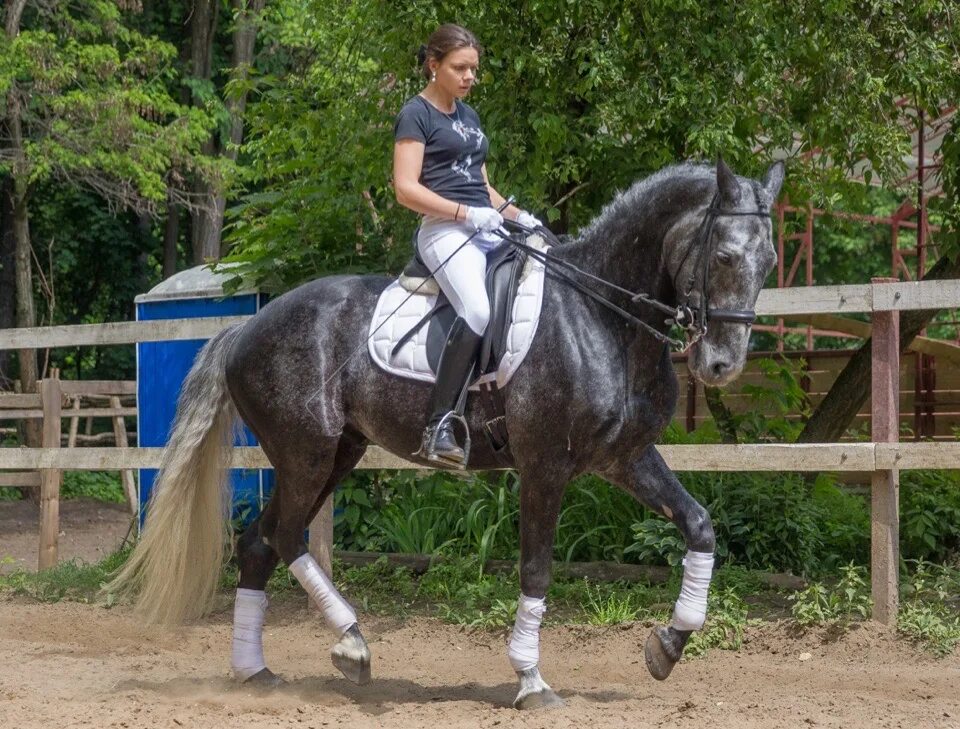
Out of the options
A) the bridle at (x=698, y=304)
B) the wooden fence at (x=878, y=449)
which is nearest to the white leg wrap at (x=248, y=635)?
the bridle at (x=698, y=304)

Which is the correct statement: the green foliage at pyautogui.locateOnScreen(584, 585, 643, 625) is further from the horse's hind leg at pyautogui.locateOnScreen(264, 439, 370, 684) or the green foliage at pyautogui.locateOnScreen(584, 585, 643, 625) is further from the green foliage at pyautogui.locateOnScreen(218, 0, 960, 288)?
the green foliage at pyautogui.locateOnScreen(218, 0, 960, 288)

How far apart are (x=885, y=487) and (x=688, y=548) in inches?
63.6

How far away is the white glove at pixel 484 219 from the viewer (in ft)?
15.9

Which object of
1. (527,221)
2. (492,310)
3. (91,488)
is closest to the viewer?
(492,310)

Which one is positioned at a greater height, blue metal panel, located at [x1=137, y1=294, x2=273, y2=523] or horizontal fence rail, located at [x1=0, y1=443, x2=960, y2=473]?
blue metal panel, located at [x1=137, y1=294, x2=273, y2=523]

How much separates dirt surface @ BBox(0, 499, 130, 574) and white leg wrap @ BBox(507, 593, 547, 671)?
705 cm

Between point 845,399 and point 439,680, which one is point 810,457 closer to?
point 439,680

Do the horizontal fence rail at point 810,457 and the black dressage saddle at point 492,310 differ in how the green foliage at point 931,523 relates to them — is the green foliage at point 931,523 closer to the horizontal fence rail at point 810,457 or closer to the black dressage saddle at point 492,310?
the horizontal fence rail at point 810,457

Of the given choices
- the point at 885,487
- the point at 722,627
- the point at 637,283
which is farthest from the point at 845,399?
the point at 637,283

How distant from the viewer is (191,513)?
18.7ft

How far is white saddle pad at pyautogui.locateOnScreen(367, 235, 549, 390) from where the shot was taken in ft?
15.9

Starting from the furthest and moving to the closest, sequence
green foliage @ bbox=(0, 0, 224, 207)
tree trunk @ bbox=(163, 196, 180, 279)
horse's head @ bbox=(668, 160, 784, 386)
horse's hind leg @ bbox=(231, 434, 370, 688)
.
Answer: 1. tree trunk @ bbox=(163, 196, 180, 279)
2. green foliage @ bbox=(0, 0, 224, 207)
3. horse's hind leg @ bbox=(231, 434, 370, 688)
4. horse's head @ bbox=(668, 160, 784, 386)

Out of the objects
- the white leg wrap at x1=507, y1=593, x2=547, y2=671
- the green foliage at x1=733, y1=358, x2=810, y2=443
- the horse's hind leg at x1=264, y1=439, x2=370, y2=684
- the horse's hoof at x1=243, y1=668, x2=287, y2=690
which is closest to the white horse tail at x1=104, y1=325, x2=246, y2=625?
the horse's hind leg at x1=264, y1=439, x2=370, y2=684

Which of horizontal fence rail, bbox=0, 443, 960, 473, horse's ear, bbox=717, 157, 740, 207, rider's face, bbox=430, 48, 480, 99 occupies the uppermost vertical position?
rider's face, bbox=430, 48, 480, 99
